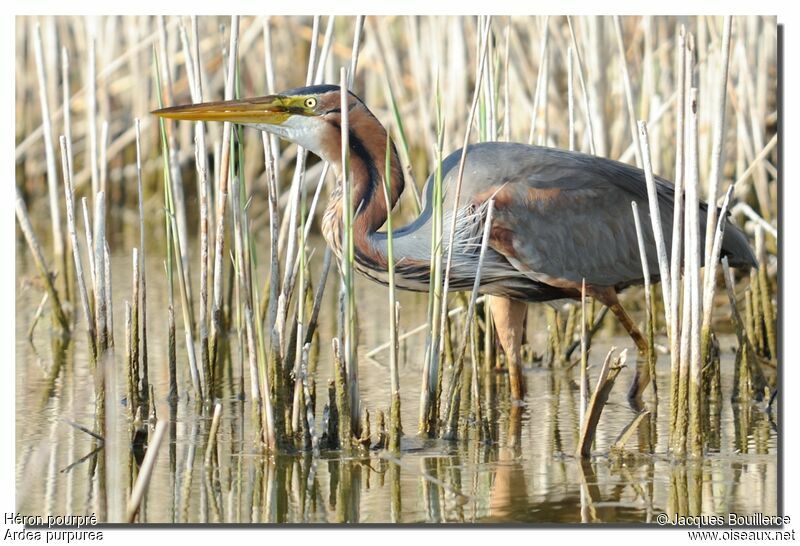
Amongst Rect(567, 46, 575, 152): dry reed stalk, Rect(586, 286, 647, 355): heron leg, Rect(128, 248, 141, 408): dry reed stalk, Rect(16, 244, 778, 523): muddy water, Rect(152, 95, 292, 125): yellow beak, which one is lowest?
Rect(16, 244, 778, 523): muddy water

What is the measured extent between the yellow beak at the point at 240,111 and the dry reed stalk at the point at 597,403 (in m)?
1.46

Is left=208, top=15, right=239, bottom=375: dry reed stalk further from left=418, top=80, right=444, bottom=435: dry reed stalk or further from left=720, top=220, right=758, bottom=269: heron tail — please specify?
left=720, top=220, right=758, bottom=269: heron tail

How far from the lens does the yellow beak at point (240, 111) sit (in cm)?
427

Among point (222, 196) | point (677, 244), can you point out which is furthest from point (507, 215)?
point (677, 244)

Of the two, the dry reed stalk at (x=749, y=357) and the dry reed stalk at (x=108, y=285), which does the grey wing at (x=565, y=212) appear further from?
the dry reed stalk at (x=108, y=285)

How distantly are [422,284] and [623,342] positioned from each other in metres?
1.47

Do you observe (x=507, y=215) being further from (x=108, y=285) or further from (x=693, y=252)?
(x=108, y=285)

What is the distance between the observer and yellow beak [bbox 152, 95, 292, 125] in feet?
14.0

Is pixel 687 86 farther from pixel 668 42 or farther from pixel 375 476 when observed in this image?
pixel 668 42

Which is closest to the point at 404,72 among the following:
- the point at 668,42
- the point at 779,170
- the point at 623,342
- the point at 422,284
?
the point at 668,42

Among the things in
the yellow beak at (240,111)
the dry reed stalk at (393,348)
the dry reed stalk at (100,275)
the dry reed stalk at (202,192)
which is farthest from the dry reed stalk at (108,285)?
the dry reed stalk at (393,348)

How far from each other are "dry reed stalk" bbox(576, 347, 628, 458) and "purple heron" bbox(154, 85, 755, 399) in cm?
92

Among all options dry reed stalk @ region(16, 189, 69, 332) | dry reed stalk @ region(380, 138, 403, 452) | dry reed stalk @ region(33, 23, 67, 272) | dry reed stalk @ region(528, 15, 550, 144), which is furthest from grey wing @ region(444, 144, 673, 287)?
dry reed stalk @ region(16, 189, 69, 332)

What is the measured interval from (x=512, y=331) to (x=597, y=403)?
127cm
